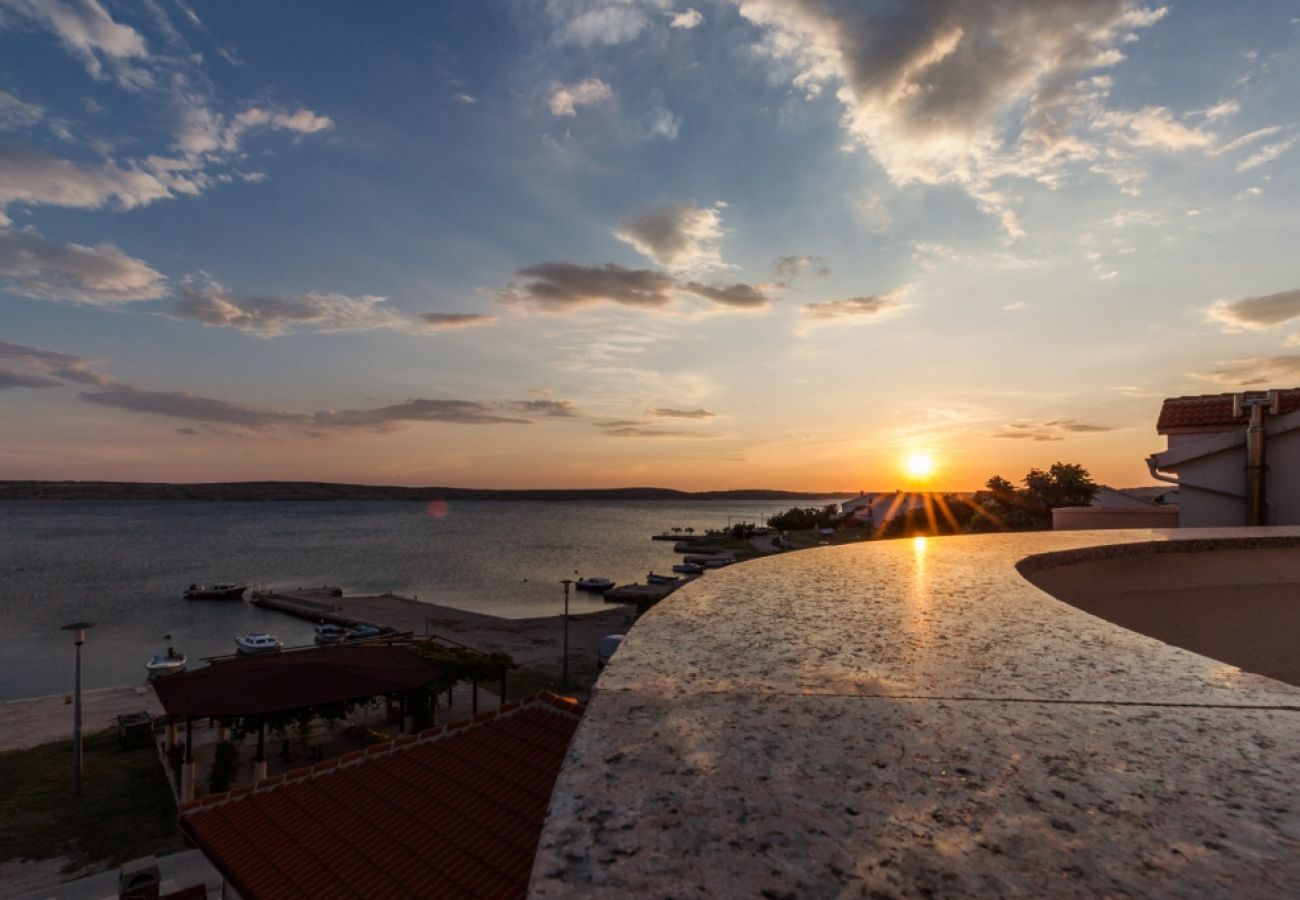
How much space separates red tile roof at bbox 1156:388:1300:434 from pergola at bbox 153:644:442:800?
17.1 metres

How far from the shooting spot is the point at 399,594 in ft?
205

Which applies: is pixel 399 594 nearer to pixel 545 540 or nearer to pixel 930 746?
pixel 545 540

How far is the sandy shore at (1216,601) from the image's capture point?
16.4 feet

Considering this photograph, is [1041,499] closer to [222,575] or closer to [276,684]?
[276,684]

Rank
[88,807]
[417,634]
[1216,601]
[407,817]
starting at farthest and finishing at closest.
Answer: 1. [417,634]
2. [88,807]
3. [407,817]
4. [1216,601]

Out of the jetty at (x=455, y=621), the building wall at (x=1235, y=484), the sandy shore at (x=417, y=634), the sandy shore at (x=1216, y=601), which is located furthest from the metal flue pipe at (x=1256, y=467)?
the jetty at (x=455, y=621)

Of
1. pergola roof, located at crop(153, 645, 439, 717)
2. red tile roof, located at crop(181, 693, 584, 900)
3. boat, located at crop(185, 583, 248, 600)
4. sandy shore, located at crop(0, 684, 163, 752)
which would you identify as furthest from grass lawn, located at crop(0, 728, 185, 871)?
boat, located at crop(185, 583, 248, 600)

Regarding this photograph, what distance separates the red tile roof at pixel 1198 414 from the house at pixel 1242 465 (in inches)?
0.8

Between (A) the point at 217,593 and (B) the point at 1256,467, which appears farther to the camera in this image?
(A) the point at 217,593

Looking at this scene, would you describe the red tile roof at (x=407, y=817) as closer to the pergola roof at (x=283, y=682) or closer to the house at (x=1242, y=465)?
the pergola roof at (x=283, y=682)

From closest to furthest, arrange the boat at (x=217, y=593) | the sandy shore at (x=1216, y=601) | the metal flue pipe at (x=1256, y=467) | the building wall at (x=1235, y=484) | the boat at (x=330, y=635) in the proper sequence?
1. the sandy shore at (x=1216, y=601)
2. the building wall at (x=1235, y=484)
3. the metal flue pipe at (x=1256, y=467)
4. the boat at (x=330, y=635)
5. the boat at (x=217, y=593)

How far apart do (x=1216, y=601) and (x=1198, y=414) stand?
339 inches

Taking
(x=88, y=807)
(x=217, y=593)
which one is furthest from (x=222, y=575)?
(x=88, y=807)

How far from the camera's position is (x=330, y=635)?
39.4m
